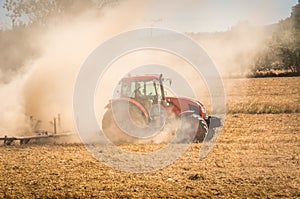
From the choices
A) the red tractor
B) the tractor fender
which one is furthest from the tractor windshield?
the tractor fender

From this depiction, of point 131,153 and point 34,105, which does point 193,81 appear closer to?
point 34,105

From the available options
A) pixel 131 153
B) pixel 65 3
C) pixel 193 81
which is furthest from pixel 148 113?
pixel 65 3

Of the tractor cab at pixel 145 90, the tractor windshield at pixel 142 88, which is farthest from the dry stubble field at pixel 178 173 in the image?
the tractor windshield at pixel 142 88

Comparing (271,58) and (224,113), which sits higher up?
(271,58)

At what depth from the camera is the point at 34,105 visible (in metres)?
15.8

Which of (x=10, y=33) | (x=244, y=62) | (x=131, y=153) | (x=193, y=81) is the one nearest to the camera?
(x=131, y=153)

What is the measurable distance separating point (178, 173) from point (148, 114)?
386cm

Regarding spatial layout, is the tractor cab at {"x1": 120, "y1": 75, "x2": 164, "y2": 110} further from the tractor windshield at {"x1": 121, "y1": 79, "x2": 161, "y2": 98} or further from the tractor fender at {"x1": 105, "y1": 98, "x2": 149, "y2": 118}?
the tractor fender at {"x1": 105, "y1": 98, "x2": 149, "y2": 118}

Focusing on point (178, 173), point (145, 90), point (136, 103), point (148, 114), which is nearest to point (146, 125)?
point (148, 114)

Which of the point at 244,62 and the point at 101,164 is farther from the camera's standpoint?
the point at 244,62

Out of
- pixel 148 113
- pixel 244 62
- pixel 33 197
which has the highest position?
pixel 244 62

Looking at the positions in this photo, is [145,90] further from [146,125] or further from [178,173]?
[178,173]

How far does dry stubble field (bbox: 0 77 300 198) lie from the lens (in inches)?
269

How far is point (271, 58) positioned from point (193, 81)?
11006mm
